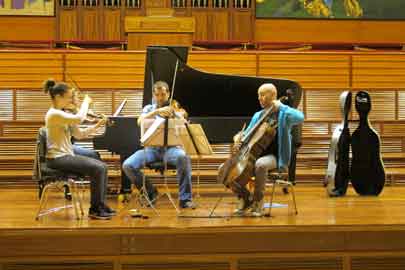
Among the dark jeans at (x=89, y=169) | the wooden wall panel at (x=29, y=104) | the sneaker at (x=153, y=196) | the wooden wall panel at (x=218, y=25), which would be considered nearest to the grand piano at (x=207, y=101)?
the sneaker at (x=153, y=196)

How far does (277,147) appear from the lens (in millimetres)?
5043

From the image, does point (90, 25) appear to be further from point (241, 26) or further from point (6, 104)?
point (6, 104)

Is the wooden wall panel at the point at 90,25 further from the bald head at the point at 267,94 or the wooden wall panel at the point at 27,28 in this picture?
the bald head at the point at 267,94

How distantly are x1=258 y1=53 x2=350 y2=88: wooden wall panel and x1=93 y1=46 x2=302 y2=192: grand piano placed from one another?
312 centimetres

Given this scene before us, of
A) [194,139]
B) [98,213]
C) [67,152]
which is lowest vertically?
[98,213]

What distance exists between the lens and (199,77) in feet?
20.0

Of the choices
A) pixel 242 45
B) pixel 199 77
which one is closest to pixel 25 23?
pixel 242 45

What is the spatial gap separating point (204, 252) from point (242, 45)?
7096 mm

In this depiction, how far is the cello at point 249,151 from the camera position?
4746 mm

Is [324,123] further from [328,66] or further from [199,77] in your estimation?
[199,77]

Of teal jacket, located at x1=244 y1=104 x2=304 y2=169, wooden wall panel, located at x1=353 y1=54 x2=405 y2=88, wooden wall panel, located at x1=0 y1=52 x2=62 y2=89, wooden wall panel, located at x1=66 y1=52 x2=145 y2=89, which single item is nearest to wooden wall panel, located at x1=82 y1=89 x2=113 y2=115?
wooden wall panel, located at x1=66 y1=52 x2=145 y2=89

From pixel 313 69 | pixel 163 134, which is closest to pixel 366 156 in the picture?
pixel 163 134

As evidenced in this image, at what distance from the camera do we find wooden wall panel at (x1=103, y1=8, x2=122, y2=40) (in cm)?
1121

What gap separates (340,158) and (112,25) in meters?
6.21
